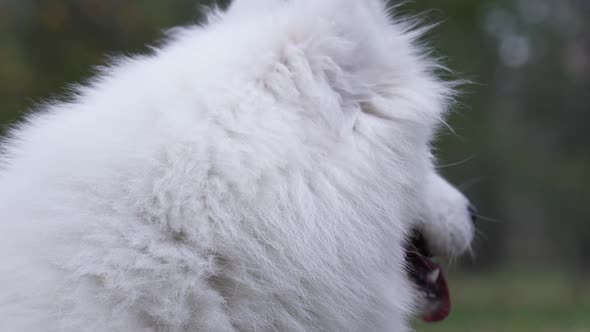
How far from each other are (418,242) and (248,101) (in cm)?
104

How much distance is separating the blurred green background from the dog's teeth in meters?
0.19

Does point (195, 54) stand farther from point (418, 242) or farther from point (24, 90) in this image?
point (24, 90)

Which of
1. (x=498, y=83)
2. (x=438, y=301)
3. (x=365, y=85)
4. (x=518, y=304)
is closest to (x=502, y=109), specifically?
(x=498, y=83)

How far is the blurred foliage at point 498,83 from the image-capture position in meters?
7.81

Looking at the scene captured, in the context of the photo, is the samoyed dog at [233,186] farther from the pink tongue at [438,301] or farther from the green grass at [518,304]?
the green grass at [518,304]

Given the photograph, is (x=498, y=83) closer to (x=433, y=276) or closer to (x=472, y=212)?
(x=472, y=212)

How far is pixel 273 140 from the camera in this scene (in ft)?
5.75

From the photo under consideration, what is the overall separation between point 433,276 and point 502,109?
18.3 meters

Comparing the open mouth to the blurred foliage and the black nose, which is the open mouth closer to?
the black nose

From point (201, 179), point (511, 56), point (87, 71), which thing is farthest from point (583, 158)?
point (201, 179)

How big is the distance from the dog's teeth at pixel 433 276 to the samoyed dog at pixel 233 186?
0.61 metres

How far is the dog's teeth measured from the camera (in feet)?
8.56

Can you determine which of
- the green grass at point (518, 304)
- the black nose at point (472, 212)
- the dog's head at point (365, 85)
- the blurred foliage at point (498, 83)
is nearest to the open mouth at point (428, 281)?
the black nose at point (472, 212)

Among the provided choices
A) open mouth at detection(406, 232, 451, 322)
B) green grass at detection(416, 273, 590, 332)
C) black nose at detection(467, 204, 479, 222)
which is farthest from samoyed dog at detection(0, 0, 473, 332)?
green grass at detection(416, 273, 590, 332)
